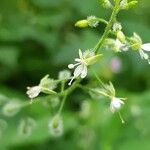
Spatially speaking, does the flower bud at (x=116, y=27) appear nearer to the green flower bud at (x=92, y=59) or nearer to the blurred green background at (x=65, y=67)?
the green flower bud at (x=92, y=59)

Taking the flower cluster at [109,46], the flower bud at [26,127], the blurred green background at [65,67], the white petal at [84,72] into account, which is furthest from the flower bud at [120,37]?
the blurred green background at [65,67]

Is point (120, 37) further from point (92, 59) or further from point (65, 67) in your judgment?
point (65, 67)

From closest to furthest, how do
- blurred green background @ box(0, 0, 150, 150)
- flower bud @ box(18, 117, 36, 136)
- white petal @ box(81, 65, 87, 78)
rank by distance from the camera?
white petal @ box(81, 65, 87, 78) → flower bud @ box(18, 117, 36, 136) → blurred green background @ box(0, 0, 150, 150)

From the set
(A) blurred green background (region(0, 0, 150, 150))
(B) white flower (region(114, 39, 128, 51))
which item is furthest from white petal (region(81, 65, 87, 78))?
(A) blurred green background (region(0, 0, 150, 150))

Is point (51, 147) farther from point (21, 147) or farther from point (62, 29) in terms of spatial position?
point (62, 29)

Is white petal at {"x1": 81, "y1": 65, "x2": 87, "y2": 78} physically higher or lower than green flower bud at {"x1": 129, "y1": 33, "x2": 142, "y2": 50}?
lower

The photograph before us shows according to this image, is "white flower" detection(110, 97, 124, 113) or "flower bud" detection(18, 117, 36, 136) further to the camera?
"flower bud" detection(18, 117, 36, 136)

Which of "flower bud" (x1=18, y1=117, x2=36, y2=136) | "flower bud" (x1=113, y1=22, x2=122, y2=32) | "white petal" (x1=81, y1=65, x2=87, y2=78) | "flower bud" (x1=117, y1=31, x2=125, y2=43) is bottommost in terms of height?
"white petal" (x1=81, y1=65, x2=87, y2=78)

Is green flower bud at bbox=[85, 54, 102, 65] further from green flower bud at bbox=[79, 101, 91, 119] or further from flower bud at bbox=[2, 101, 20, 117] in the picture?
green flower bud at bbox=[79, 101, 91, 119]
